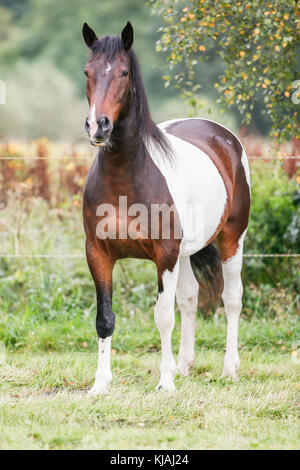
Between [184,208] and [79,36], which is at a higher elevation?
[79,36]

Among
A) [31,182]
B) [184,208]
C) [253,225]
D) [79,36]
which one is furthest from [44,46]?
[184,208]

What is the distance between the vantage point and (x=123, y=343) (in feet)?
18.3

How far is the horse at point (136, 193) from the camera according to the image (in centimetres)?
367

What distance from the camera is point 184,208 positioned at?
4.19 m

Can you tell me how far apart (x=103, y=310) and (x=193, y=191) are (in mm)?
1012

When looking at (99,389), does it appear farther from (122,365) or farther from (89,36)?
(89,36)

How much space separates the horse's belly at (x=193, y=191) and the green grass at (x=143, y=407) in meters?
1.00

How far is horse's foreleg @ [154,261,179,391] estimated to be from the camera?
407 centimetres

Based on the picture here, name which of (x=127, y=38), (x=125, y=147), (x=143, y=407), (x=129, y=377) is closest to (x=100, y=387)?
(x=143, y=407)

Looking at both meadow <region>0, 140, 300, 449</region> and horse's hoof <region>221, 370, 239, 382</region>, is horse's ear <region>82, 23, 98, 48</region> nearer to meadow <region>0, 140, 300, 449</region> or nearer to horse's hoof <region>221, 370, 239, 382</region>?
meadow <region>0, 140, 300, 449</region>

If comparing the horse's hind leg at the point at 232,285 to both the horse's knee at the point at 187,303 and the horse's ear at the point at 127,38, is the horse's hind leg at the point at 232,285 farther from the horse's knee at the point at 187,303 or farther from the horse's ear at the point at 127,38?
the horse's ear at the point at 127,38

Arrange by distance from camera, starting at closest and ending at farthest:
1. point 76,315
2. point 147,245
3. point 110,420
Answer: point 110,420
point 147,245
point 76,315

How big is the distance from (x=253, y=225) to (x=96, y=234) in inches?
117

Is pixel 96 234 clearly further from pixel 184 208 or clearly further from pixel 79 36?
pixel 79 36
